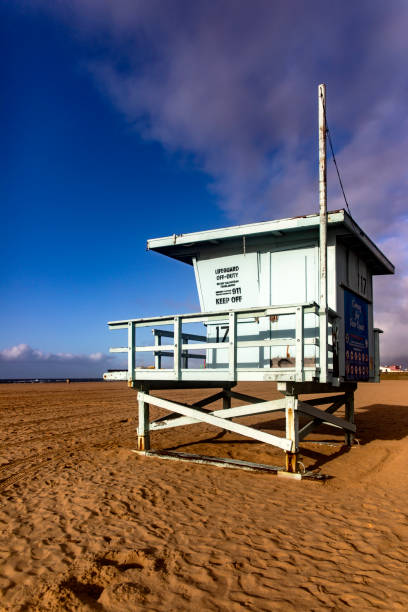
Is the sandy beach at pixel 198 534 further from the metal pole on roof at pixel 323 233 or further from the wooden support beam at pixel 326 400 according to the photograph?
the metal pole on roof at pixel 323 233

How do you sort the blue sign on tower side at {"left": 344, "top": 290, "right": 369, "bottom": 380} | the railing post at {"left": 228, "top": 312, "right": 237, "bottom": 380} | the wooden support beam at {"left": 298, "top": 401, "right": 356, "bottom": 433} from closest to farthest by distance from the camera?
the railing post at {"left": 228, "top": 312, "right": 237, "bottom": 380}
the wooden support beam at {"left": 298, "top": 401, "right": 356, "bottom": 433}
the blue sign on tower side at {"left": 344, "top": 290, "right": 369, "bottom": 380}

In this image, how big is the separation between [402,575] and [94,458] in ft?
22.4

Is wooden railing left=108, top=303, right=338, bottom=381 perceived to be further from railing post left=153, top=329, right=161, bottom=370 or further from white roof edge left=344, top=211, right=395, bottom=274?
white roof edge left=344, top=211, right=395, bottom=274

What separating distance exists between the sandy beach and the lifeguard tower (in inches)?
46.2

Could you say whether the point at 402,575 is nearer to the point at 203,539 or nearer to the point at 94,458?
the point at 203,539

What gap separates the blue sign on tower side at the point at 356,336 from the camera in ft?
31.4

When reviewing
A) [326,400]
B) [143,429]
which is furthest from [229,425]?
[326,400]

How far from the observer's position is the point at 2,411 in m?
19.0

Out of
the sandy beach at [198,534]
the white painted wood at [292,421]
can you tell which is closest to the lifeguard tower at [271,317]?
the white painted wood at [292,421]

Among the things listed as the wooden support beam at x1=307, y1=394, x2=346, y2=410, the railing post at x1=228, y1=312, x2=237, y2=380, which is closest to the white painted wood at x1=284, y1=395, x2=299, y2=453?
the railing post at x1=228, y1=312, x2=237, y2=380

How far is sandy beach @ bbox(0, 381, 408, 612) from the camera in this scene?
398cm

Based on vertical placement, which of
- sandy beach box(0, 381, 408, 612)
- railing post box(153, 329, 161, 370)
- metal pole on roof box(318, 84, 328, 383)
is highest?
metal pole on roof box(318, 84, 328, 383)

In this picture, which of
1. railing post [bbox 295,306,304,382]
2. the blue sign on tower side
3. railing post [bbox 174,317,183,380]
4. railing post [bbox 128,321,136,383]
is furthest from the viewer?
the blue sign on tower side

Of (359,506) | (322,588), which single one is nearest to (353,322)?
(359,506)
